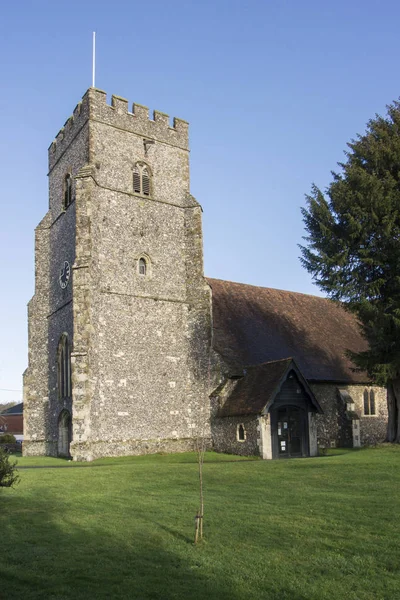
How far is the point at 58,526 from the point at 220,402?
18.1 metres

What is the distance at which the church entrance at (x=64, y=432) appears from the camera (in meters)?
29.9

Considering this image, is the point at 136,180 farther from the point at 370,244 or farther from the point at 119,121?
the point at 370,244

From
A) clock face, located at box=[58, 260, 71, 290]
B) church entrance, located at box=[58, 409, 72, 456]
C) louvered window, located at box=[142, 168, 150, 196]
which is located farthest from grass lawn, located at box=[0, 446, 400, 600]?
louvered window, located at box=[142, 168, 150, 196]

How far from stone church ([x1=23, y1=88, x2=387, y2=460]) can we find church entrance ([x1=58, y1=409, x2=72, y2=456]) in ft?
0.23

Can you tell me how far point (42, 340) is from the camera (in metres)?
33.4

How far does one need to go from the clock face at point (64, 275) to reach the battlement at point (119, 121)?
6733 millimetres

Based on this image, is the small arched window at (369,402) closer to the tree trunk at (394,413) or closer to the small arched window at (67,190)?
the tree trunk at (394,413)

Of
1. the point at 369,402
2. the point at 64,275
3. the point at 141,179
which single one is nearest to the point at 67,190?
the point at 141,179

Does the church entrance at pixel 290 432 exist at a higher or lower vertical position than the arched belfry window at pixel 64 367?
lower

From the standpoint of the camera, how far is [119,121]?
3106cm

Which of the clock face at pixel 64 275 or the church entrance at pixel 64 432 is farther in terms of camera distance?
the clock face at pixel 64 275

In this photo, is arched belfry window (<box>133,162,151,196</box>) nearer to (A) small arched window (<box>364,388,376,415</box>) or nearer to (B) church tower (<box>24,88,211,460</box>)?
(B) church tower (<box>24,88,211,460</box>)

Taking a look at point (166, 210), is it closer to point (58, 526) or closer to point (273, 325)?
point (273, 325)

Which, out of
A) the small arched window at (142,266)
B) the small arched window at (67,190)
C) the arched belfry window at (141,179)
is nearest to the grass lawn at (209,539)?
the small arched window at (142,266)
